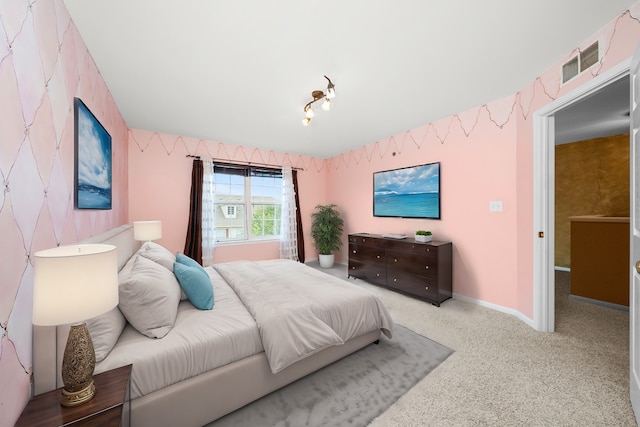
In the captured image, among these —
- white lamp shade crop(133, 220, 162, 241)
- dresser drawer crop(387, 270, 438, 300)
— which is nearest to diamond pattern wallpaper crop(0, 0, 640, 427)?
white lamp shade crop(133, 220, 162, 241)

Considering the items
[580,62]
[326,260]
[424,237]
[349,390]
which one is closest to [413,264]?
[424,237]

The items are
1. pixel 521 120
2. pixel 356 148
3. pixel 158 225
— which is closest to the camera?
pixel 521 120

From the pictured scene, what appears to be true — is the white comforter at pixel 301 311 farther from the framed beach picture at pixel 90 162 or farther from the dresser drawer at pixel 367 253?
the dresser drawer at pixel 367 253

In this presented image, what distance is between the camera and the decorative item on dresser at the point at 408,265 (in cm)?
308

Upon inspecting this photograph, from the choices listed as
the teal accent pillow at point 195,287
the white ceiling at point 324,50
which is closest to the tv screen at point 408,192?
the white ceiling at point 324,50

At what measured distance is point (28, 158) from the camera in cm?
105

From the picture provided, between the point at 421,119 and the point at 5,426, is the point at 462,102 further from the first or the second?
the point at 5,426

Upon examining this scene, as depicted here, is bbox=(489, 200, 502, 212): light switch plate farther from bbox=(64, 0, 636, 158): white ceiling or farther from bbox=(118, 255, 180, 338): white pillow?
bbox=(118, 255, 180, 338): white pillow

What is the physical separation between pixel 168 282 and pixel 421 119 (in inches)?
139

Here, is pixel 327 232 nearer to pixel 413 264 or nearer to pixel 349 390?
pixel 413 264

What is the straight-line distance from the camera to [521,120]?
2.59 meters

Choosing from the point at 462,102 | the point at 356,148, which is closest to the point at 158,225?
the point at 356,148

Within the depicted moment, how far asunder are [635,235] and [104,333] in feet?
9.72

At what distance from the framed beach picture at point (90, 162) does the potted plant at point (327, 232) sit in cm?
345
